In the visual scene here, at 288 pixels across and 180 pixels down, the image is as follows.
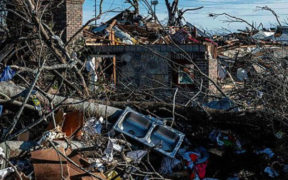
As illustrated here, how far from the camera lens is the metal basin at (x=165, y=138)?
18.9 ft

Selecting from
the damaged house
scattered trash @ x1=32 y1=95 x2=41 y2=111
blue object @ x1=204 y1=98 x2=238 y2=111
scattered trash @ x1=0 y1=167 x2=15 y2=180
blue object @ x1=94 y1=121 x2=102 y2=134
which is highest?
scattered trash @ x1=32 y1=95 x2=41 y2=111

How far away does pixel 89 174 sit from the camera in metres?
4.70

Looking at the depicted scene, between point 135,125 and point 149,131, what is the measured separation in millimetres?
257

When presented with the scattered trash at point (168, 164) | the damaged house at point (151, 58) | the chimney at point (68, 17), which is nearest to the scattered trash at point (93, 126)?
the scattered trash at point (168, 164)

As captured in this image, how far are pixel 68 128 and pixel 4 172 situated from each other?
3.85 feet

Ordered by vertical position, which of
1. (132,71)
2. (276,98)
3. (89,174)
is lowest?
(132,71)

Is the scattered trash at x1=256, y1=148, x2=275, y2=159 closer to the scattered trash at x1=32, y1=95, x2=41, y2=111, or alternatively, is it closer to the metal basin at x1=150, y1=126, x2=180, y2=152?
the metal basin at x1=150, y1=126, x2=180, y2=152

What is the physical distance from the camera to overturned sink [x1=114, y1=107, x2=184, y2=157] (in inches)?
224

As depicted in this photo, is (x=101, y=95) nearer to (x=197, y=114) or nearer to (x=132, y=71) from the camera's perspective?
(x=197, y=114)

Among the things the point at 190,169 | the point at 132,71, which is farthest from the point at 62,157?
the point at 132,71

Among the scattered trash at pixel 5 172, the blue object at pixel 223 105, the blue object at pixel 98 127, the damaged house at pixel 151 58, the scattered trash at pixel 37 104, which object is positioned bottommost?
the damaged house at pixel 151 58

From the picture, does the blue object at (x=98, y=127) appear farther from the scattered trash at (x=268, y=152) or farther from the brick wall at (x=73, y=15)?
the brick wall at (x=73, y=15)

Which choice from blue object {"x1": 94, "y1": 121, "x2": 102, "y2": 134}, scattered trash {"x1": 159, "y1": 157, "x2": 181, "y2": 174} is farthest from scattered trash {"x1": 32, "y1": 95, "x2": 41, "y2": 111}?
scattered trash {"x1": 159, "y1": 157, "x2": 181, "y2": 174}

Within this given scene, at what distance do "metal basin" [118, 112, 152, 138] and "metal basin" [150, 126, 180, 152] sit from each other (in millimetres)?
123
